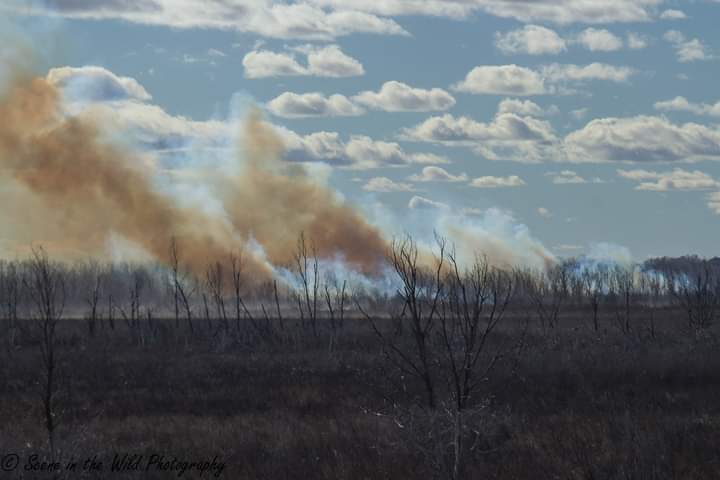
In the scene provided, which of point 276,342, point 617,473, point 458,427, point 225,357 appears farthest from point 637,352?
point 458,427

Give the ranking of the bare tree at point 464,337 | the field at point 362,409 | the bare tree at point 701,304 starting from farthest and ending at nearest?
the bare tree at point 701,304, the field at point 362,409, the bare tree at point 464,337

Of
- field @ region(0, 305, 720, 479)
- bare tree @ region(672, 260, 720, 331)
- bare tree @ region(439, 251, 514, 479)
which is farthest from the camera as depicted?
bare tree @ region(672, 260, 720, 331)

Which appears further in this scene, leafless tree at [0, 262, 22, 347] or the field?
leafless tree at [0, 262, 22, 347]
